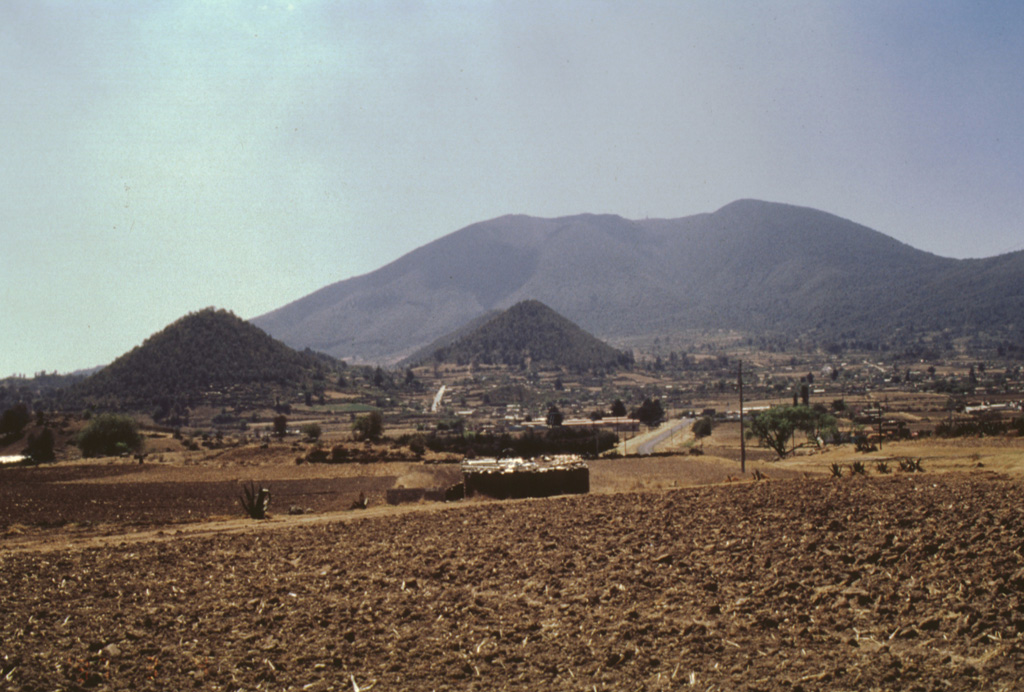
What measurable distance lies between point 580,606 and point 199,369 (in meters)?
132

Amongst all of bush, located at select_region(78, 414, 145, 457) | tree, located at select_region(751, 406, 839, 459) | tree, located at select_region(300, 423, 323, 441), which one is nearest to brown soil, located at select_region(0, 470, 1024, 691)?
tree, located at select_region(751, 406, 839, 459)

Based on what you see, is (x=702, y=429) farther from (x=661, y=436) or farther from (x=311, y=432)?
(x=311, y=432)

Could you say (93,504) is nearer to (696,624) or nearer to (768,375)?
(696,624)

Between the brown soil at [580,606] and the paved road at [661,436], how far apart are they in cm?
5208

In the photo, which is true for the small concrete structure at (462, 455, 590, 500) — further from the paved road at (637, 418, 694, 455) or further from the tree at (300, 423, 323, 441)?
the tree at (300, 423, 323, 441)

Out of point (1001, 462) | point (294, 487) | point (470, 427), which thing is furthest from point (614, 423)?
point (1001, 462)

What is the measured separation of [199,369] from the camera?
133000 mm

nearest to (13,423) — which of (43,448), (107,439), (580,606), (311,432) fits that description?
(107,439)

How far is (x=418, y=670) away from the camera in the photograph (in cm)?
1005

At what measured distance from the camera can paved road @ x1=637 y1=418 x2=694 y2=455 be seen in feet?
248

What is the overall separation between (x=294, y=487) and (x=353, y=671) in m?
34.4

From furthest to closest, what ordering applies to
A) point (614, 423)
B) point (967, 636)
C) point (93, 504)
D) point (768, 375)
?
1. point (768, 375)
2. point (614, 423)
3. point (93, 504)
4. point (967, 636)

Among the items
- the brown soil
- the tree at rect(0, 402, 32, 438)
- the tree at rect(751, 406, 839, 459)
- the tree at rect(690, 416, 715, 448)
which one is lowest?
the tree at rect(690, 416, 715, 448)

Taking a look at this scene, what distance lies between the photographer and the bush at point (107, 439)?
77.2 metres
